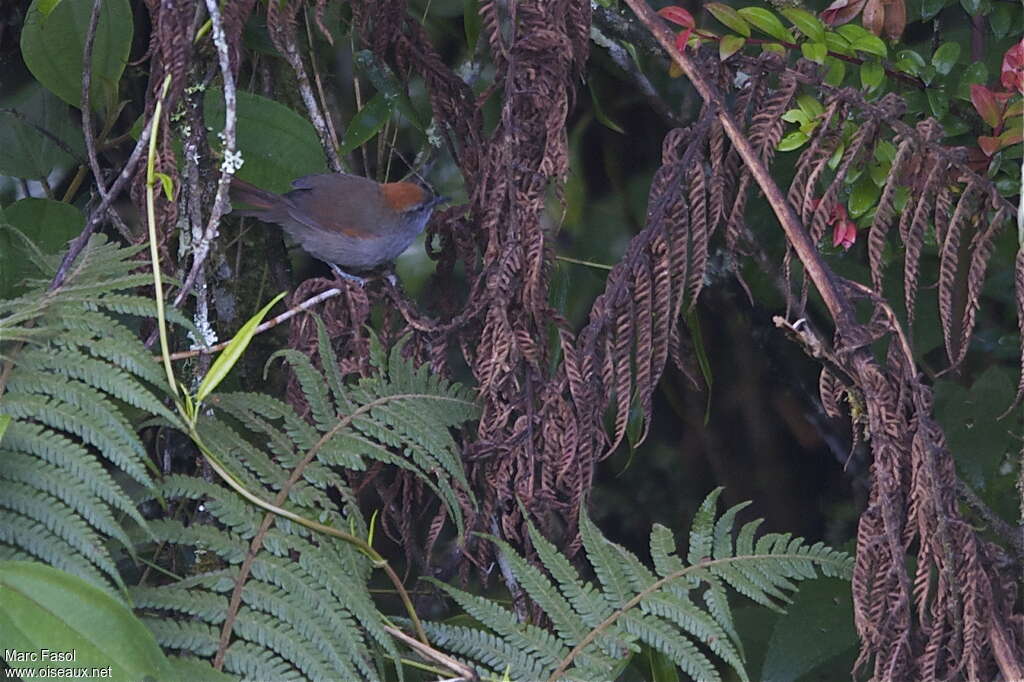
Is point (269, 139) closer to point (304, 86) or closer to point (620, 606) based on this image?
point (304, 86)

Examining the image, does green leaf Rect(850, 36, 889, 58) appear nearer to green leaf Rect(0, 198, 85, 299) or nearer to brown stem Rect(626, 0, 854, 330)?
brown stem Rect(626, 0, 854, 330)

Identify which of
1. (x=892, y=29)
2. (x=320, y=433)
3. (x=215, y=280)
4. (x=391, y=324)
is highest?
(x=892, y=29)

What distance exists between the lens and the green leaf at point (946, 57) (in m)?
2.08

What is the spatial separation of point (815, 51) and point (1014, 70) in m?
0.38

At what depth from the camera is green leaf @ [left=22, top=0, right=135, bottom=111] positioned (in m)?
2.29

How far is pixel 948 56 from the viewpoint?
6.83 ft

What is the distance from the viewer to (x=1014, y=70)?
1962 millimetres

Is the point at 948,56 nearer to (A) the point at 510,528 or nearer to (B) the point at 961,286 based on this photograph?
(B) the point at 961,286

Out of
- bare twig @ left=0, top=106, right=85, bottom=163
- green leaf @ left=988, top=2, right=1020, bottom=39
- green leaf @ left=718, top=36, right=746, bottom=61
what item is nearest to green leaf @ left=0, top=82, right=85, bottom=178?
bare twig @ left=0, top=106, right=85, bottom=163

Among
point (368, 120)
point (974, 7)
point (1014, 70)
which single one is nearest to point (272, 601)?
point (368, 120)

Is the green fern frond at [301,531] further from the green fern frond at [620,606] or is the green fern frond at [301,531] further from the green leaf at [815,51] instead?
the green leaf at [815,51]

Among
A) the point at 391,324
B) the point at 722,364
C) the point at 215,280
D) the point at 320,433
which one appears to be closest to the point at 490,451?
the point at 320,433

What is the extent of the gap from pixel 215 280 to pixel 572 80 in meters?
0.97

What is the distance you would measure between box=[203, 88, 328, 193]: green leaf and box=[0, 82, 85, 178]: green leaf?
21.0 inches
